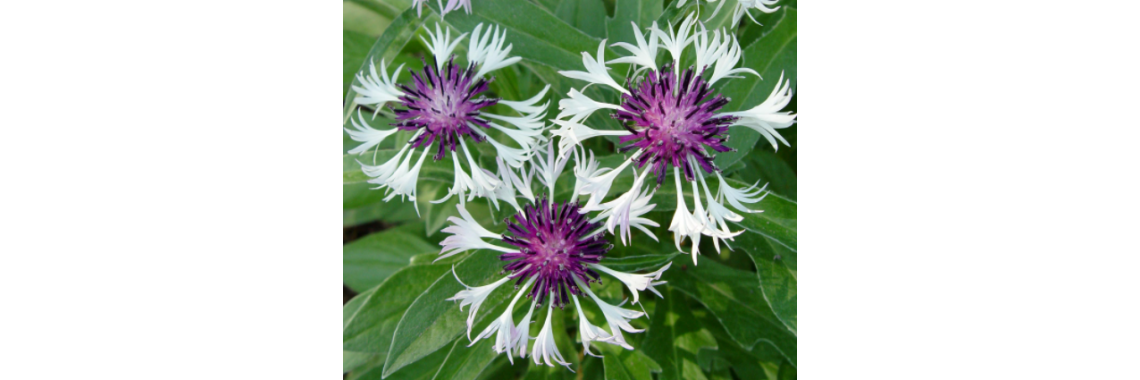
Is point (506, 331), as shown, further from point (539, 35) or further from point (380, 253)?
point (380, 253)

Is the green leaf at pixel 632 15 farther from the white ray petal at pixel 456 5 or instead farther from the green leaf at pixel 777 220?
the green leaf at pixel 777 220

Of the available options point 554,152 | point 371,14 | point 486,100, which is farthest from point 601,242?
point 371,14

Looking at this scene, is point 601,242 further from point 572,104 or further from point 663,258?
point 572,104

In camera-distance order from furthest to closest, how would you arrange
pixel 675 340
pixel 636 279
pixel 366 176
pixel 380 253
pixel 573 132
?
pixel 380 253 → pixel 675 340 → pixel 366 176 → pixel 636 279 → pixel 573 132

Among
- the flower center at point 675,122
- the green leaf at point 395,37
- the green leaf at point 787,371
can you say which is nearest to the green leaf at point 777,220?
the flower center at point 675,122

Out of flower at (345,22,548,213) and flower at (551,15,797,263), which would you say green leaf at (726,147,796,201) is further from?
flower at (345,22,548,213)

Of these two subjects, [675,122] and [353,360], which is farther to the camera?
[353,360]

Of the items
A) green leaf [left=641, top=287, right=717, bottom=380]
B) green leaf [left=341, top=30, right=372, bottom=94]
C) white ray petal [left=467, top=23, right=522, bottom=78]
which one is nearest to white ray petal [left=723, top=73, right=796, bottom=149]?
white ray petal [left=467, top=23, right=522, bottom=78]

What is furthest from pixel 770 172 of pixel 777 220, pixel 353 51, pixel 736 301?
pixel 353 51
